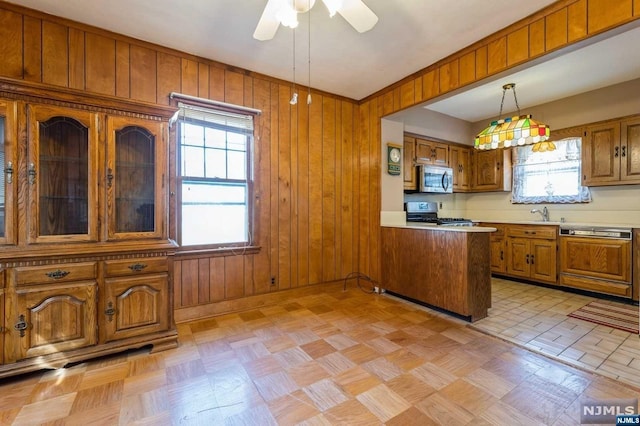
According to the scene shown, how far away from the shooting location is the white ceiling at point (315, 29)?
2133mm

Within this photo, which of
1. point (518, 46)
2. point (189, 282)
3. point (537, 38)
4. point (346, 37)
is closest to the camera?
point (537, 38)

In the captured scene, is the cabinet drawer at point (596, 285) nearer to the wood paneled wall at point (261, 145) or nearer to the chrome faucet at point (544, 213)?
the chrome faucet at point (544, 213)

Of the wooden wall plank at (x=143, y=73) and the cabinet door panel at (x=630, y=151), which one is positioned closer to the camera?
the wooden wall plank at (x=143, y=73)

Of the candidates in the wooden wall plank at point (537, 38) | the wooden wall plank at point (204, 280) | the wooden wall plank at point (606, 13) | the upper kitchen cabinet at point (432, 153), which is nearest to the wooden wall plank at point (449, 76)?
the wooden wall plank at point (537, 38)

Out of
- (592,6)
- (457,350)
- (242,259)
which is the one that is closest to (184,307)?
(242,259)

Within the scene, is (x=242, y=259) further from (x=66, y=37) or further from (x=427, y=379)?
(x=66, y=37)

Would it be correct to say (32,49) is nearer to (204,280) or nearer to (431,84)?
(204,280)

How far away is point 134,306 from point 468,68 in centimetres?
356

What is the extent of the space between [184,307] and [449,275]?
273 centimetres

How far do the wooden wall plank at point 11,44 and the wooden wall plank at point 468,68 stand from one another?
3.72 metres

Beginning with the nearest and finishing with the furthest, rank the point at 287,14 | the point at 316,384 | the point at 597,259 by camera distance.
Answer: the point at 287,14
the point at 316,384
the point at 597,259

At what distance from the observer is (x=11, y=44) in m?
2.17

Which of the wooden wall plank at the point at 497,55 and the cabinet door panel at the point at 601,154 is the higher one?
the wooden wall plank at the point at 497,55

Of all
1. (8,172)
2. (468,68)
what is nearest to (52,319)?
(8,172)
